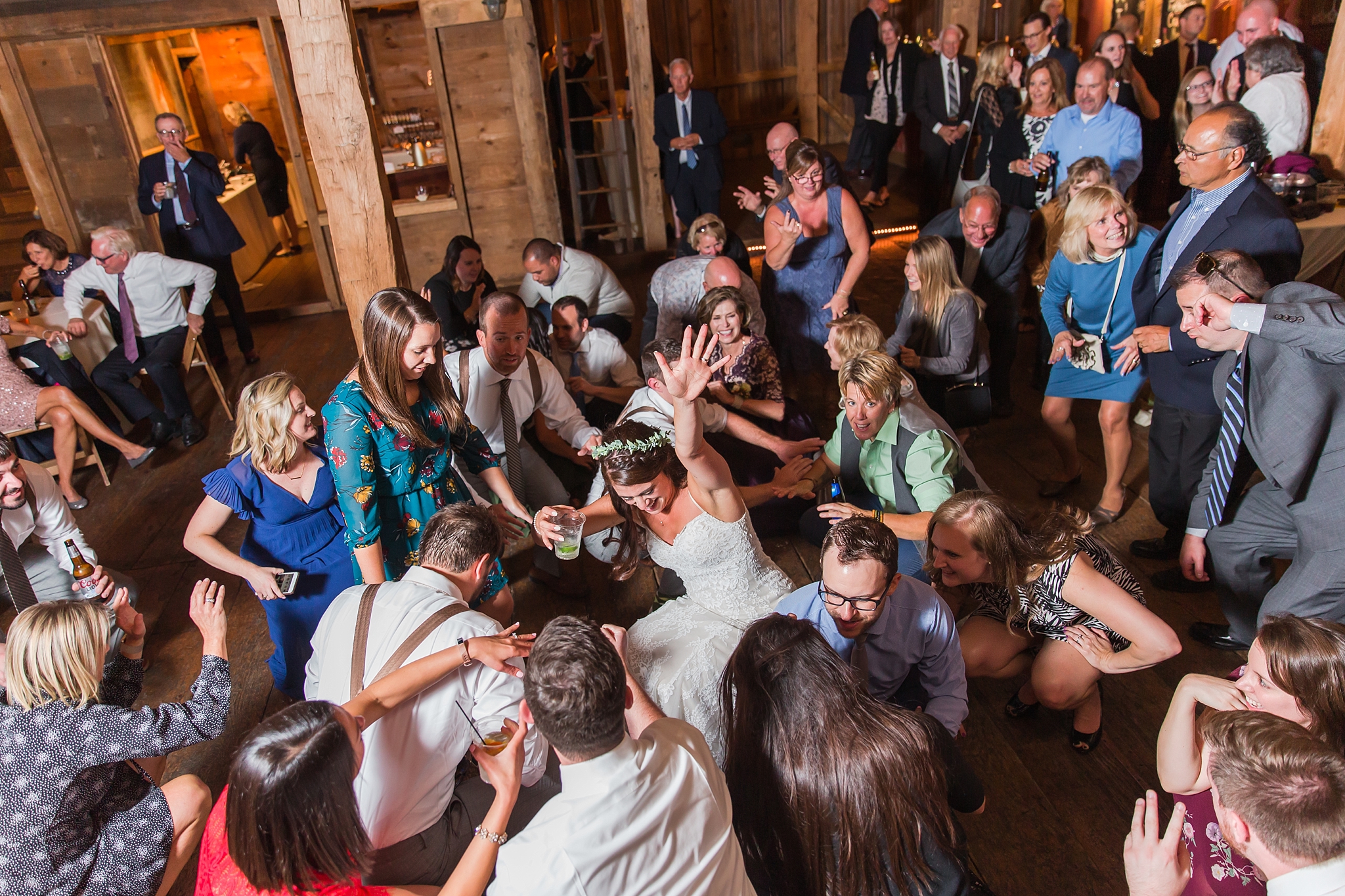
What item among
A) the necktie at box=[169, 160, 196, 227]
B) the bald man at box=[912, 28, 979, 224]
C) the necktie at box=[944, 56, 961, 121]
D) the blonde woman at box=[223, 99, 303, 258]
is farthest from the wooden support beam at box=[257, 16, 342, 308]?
the necktie at box=[944, 56, 961, 121]

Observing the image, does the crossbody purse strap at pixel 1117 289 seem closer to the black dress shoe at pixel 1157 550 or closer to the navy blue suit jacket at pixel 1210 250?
the navy blue suit jacket at pixel 1210 250

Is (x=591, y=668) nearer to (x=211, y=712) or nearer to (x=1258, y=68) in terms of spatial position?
(x=211, y=712)

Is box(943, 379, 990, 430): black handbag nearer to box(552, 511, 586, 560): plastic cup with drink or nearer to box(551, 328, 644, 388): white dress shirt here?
box(551, 328, 644, 388): white dress shirt

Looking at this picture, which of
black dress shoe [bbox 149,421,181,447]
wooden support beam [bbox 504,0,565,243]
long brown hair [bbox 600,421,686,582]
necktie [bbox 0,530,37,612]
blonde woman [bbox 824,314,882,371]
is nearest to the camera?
long brown hair [bbox 600,421,686,582]

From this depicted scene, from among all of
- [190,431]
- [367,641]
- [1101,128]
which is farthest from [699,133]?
[367,641]

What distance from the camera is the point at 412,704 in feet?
6.78

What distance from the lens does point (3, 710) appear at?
1.99 metres

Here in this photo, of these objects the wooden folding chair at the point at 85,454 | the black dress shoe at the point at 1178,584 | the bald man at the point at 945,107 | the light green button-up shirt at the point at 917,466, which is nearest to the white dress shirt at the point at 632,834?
the light green button-up shirt at the point at 917,466

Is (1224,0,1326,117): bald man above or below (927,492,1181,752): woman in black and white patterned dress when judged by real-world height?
above

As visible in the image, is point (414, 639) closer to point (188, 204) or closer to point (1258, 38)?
point (188, 204)

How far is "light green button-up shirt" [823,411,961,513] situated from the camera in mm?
2967

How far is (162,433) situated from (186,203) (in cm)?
178

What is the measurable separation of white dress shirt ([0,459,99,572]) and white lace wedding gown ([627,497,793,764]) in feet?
7.29

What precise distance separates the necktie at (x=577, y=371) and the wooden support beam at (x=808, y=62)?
272 inches
